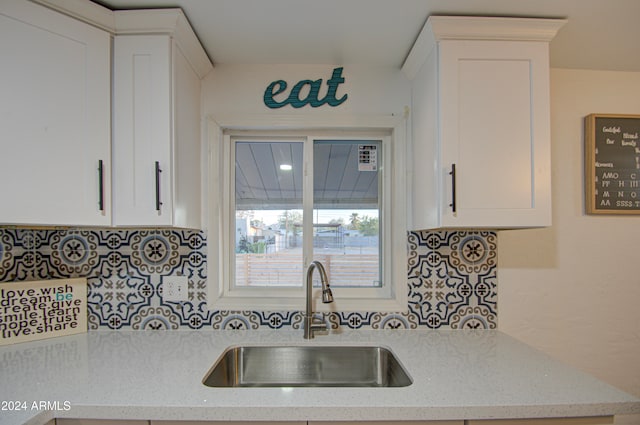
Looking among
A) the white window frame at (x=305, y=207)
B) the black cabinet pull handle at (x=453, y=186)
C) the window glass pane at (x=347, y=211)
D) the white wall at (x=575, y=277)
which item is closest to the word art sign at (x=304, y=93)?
the white window frame at (x=305, y=207)

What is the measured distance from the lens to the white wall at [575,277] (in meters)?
1.59

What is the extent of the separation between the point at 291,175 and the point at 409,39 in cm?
83

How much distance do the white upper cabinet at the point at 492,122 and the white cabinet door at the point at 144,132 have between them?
3.35ft

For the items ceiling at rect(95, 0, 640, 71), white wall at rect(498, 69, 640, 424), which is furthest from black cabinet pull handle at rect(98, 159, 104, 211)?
white wall at rect(498, 69, 640, 424)

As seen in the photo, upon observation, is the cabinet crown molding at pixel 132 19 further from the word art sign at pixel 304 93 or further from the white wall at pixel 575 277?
the white wall at pixel 575 277

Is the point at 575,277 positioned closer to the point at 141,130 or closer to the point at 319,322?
the point at 319,322

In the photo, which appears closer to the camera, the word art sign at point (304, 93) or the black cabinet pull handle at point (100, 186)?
the black cabinet pull handle at point (100, 186)

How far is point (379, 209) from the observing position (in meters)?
1.73

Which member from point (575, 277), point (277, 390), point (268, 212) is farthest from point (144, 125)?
point (575, 277)

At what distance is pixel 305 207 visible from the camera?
66.2 inches

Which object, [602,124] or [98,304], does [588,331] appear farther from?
[98,304]

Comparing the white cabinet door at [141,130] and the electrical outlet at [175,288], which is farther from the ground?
the white cabinet door at [141,130]

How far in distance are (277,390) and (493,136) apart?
3.84 feet

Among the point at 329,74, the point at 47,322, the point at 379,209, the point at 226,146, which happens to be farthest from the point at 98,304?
the point at 329,74
